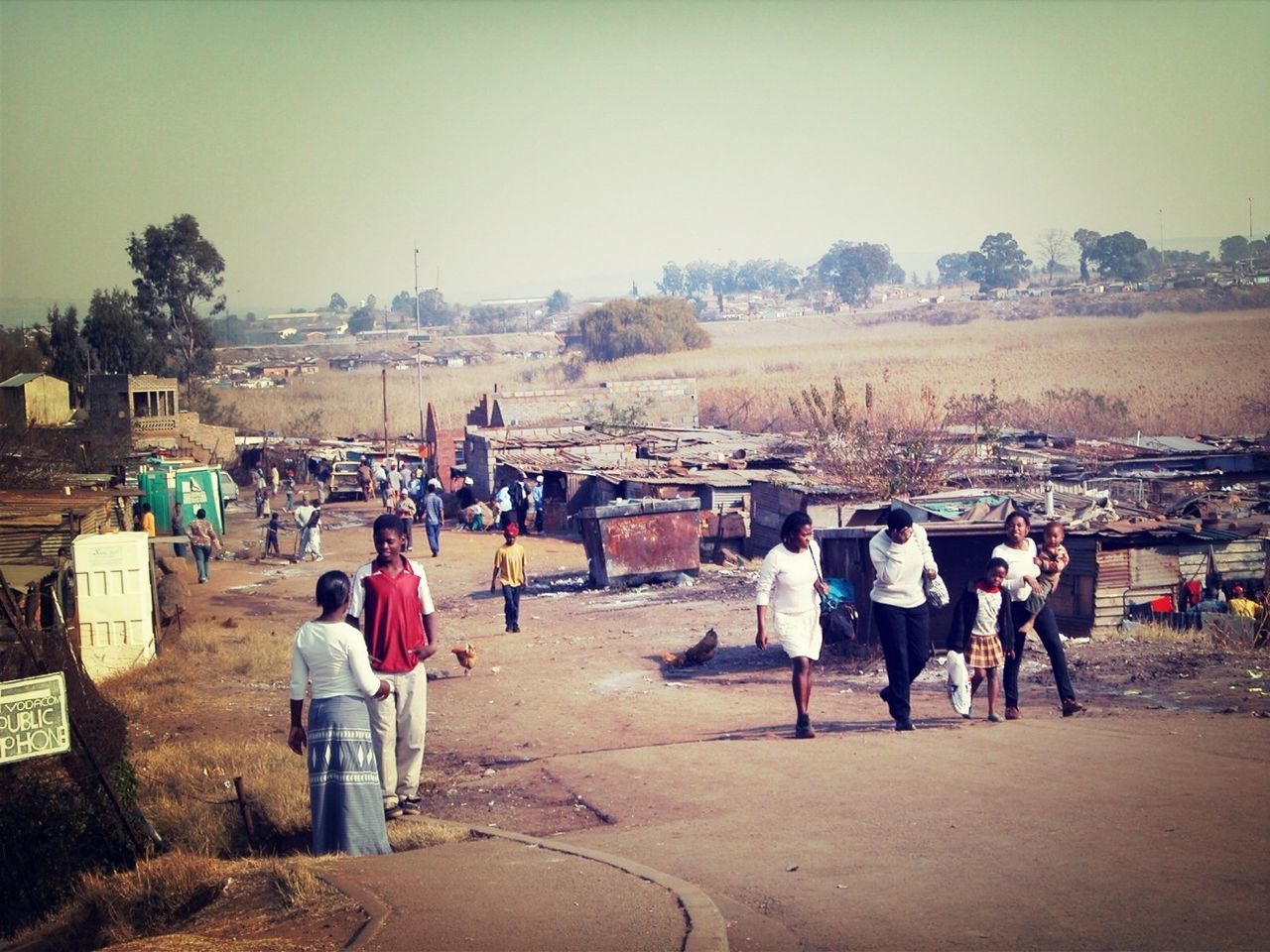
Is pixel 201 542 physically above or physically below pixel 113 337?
below

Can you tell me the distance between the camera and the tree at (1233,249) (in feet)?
264

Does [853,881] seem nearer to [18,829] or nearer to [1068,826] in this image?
[1068,826]

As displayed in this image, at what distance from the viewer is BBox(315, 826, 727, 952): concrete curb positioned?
492 centimetres

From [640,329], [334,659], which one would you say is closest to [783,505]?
[334,659]

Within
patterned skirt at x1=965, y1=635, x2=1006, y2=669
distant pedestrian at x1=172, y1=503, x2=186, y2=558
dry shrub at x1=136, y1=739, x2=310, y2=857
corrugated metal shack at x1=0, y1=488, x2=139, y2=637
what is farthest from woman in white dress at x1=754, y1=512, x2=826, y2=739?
distant pedestrian at x1=172, y1=503, x2=186, y2=558

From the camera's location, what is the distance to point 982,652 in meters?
9.18

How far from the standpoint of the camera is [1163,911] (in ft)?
16.4

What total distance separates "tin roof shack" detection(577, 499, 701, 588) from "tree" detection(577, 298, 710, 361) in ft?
240

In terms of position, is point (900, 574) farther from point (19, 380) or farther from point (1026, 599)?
point (19, 380)

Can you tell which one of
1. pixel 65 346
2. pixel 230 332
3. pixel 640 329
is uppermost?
pixel 230 332

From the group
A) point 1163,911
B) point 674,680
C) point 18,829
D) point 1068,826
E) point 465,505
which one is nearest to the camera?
point 1163,911

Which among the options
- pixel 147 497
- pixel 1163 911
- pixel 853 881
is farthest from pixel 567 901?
pixel 147 497

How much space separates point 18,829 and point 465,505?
2338cm

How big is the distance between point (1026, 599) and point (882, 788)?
262 cm
